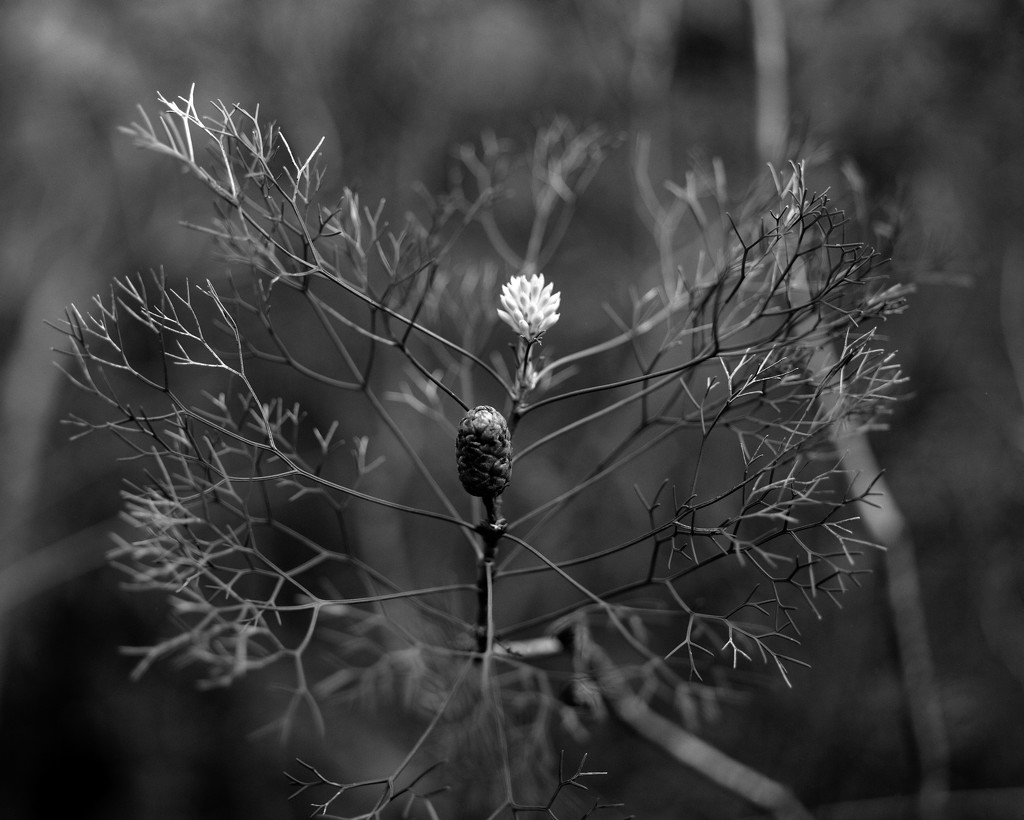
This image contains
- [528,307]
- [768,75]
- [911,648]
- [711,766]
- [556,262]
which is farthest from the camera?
[556,262]

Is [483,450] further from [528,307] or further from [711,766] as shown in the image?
[711,766]

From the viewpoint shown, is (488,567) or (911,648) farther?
(911,648)

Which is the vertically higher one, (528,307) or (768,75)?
(768,75)

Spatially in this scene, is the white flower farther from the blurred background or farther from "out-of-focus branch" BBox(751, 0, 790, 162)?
the blurred background

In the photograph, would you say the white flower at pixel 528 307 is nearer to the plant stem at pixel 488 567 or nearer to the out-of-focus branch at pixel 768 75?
the plant stem at pixel 488 567

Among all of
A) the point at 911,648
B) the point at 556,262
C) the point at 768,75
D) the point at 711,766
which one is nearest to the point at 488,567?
the point at 711,766
